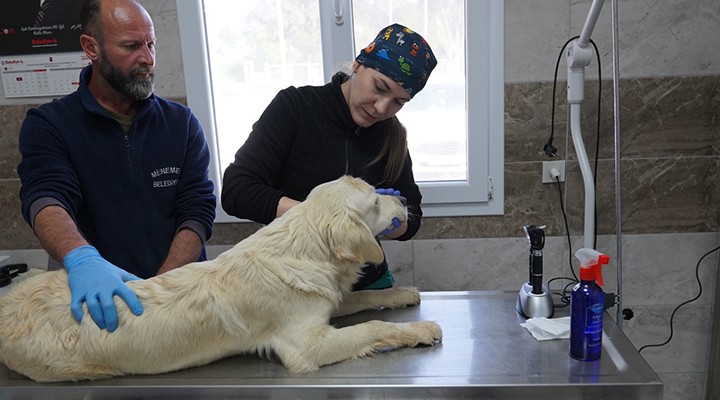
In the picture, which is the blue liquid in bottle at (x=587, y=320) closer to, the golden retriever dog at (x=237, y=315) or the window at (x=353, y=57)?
the golden retriever dog at (x=237, y=315)

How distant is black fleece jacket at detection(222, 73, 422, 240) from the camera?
1676 mm

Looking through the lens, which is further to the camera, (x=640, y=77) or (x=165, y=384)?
(x=640, y=77)

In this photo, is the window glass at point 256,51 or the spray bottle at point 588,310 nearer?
the spray bottle at point 588,310

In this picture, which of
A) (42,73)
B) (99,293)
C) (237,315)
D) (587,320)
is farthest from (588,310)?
(42,73)

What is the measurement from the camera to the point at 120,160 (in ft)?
5.87

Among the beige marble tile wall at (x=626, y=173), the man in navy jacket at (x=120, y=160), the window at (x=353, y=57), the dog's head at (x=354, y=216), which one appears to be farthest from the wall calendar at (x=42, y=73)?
the dog's head at (x=354, y=216)

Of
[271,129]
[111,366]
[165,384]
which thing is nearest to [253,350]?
[165,384]

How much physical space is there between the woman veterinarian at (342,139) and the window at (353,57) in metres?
0.89

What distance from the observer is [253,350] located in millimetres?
1335

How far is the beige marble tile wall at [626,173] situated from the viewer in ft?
8.19

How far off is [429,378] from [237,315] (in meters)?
0.50

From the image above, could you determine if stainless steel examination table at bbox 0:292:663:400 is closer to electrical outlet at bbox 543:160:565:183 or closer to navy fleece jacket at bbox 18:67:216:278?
navy fleece jacket at bbox 18:67:216:278

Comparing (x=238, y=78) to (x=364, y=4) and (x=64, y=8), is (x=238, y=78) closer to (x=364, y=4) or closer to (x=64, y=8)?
(x=364, y=4)

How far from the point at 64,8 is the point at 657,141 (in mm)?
3166
